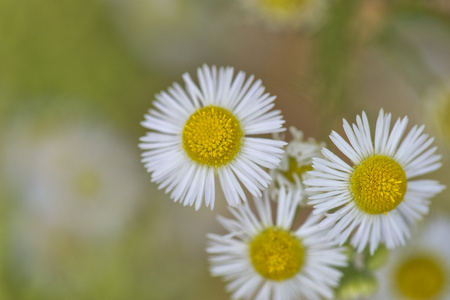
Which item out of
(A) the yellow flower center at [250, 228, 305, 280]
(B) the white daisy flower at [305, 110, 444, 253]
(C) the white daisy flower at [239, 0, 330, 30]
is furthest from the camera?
(C) the white daisy flower at [239, 0, 330, 30]

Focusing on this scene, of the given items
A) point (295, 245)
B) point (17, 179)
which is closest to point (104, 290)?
point (17, 179)

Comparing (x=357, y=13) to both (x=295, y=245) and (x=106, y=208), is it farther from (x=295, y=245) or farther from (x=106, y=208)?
(x=106, y=208)

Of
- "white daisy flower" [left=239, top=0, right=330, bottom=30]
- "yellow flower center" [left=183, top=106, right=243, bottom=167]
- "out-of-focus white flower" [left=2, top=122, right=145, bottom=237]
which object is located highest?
"white daisy flower" [left=239, top=0, right=330, bottom=30]

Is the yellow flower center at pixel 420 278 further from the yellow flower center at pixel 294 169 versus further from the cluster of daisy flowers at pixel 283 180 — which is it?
the yellow flower center at pixel 294 169

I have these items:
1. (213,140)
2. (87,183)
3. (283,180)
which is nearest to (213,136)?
(213,140)

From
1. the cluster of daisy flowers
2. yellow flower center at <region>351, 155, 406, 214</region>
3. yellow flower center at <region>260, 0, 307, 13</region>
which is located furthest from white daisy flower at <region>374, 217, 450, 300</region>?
yellow flower center at <region>260, 0, 307, 13</region>

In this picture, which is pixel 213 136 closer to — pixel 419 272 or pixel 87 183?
pixel 419 272

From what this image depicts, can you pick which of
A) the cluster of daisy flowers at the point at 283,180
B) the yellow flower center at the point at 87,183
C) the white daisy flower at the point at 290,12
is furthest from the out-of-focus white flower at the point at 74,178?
the cluster of daisy flowers at the point at 283,180

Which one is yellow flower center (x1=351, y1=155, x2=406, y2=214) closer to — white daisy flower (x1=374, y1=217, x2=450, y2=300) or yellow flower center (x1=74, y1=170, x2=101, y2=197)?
white daisy flower (x1=374, y1=217, x2=450, y2=300)
